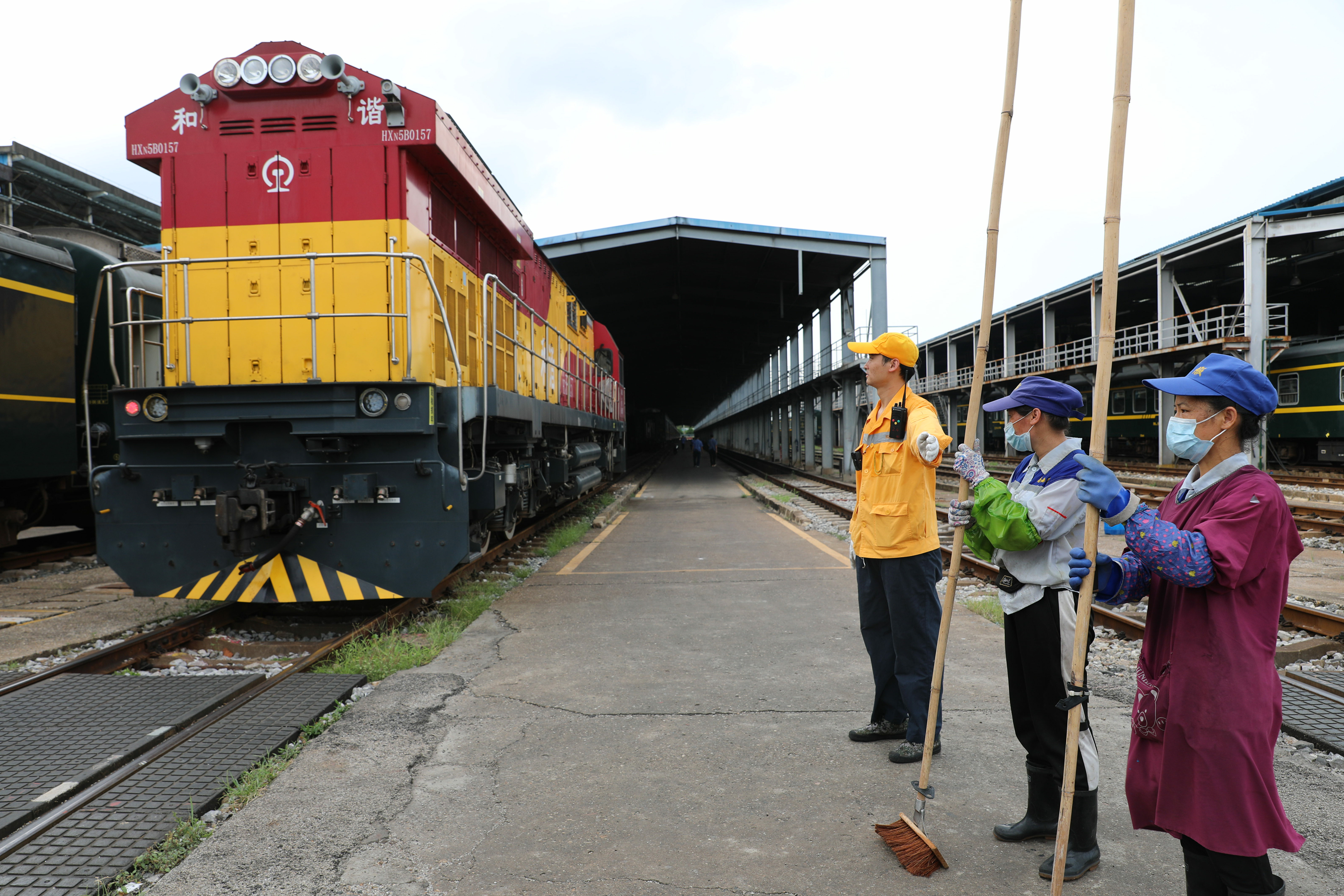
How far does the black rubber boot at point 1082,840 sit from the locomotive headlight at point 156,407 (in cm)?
570

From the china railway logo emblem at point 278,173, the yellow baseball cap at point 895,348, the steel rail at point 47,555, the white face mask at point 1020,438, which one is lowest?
the steel rail at point 47,555

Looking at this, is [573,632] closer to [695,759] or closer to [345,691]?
[345,691]

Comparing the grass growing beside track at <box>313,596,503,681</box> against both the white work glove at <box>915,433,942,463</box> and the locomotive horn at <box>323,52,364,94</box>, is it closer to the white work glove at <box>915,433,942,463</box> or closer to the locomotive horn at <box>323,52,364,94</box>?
→ the white work glove at <box>915,433,942,463</box>

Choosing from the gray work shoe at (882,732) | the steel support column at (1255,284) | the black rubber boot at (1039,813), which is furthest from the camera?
the steel support column at (1255,284)

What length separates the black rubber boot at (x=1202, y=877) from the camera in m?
2.03

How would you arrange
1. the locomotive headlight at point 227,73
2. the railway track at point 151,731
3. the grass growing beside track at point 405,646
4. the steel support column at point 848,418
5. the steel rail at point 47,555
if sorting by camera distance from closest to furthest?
the railway track at point 151,731 → the grass growing beside track at point 405,646 → the locomotive headlight at point 227,73 → the steel rail at point 47,555 → the steel support column at point 848,418

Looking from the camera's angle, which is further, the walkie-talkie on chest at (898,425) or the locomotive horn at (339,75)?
the locomotive horn at (339,75)

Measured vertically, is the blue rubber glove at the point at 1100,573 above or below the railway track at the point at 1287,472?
above

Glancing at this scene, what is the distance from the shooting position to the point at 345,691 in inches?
170

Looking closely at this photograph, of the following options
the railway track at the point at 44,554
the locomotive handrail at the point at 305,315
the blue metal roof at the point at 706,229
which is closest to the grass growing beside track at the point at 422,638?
the locomotive handrail at the point at 305,315

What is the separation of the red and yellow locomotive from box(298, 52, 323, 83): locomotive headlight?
→ 0.06 ft

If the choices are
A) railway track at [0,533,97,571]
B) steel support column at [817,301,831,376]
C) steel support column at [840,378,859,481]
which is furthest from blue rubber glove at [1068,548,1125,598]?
steel support column at [817,301,831,376]

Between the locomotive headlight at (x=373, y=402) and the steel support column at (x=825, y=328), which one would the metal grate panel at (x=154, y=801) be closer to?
the locomotive headlight at (x=373, y=402)

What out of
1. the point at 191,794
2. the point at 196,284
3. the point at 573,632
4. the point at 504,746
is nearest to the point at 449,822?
the point at 504,746
